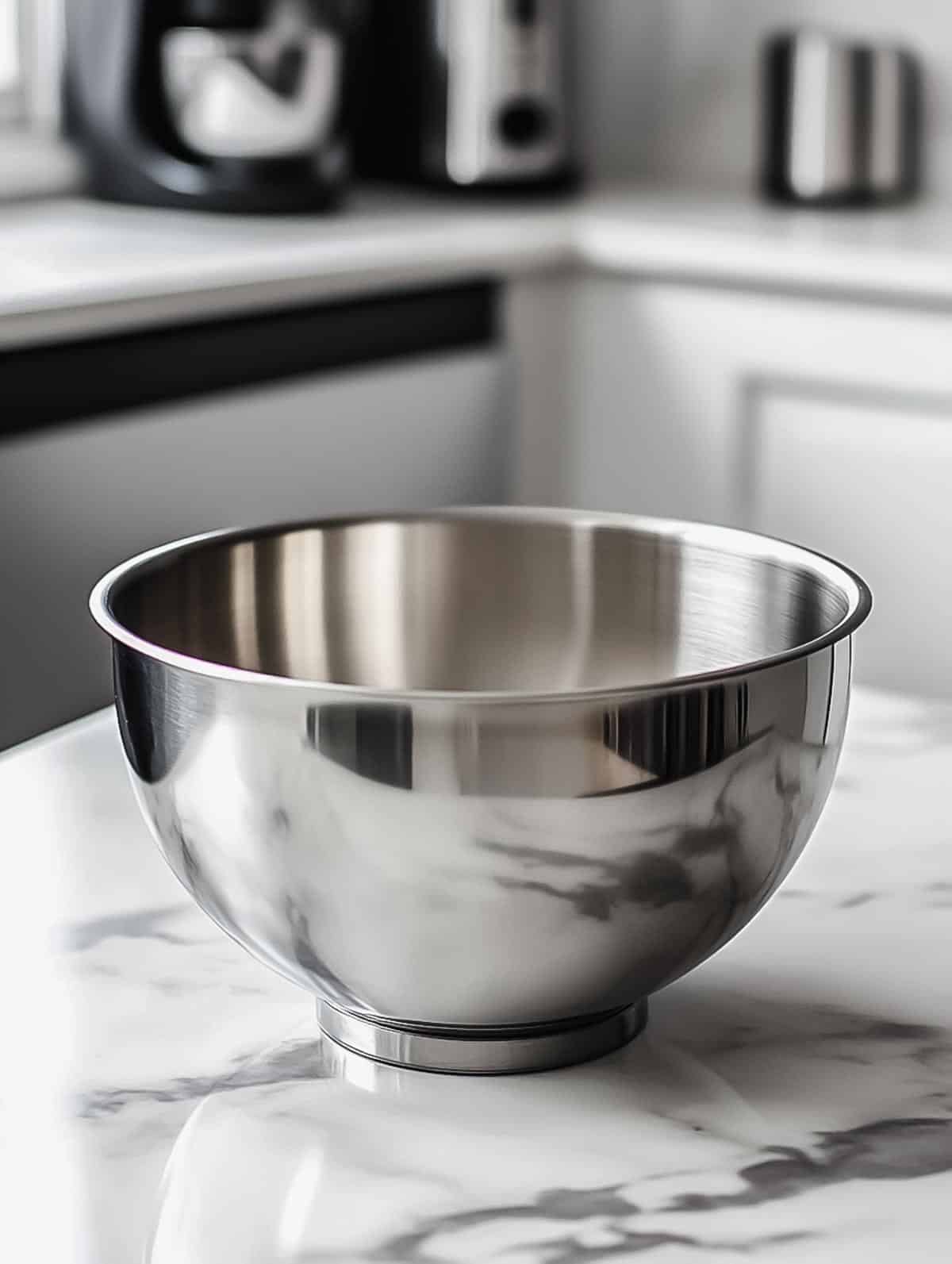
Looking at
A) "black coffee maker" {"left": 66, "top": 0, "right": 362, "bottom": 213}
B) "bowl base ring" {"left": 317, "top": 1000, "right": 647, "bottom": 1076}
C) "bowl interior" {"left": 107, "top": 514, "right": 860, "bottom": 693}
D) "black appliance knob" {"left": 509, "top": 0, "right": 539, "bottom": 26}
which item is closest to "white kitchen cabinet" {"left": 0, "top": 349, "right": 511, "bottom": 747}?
"black coffee maker" {"left": 66, "top": 0, "right": 362, "bottom": 213}

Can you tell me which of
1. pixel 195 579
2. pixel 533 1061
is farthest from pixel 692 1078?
pixel 195 579

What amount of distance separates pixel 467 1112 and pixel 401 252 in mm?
1328

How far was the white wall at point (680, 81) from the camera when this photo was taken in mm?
2269

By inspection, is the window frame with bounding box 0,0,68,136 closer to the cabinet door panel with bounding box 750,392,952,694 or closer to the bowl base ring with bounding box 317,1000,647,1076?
the cabinet door panel with bounding box 750,392,952,694

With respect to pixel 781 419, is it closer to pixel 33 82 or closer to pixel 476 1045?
pixel 33 82

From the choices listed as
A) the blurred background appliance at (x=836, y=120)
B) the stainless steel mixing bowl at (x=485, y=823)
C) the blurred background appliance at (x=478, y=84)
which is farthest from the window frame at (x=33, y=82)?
the stainless steel mixing bowl at (x=485, y=823)

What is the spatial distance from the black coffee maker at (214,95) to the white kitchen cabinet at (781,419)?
271mm

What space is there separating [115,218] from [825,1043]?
4.75 ft

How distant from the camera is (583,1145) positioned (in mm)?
460

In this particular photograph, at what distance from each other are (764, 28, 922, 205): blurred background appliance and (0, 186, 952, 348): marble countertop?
0.12ft

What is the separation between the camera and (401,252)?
1.72 metres

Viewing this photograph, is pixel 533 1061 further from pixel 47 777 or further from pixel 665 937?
pixel 47 777

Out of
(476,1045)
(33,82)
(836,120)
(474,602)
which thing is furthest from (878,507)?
(476,1045)

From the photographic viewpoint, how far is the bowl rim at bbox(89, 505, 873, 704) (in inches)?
17.1
